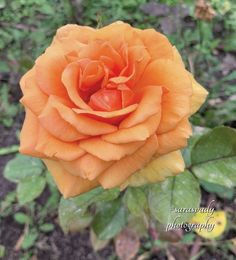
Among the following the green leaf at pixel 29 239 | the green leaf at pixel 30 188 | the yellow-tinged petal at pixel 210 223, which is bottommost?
the green leaf at pixel 29 239

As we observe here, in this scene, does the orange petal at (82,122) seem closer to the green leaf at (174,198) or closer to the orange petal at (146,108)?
the orange petal at (146,108)

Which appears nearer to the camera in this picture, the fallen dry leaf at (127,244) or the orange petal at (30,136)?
the orange petal at (30,136)

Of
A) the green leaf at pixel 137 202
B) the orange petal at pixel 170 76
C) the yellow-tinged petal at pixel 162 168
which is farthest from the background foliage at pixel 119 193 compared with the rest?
the orange petal at pixel 170 76

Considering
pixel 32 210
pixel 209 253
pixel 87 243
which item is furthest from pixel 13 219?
pixel 209 253

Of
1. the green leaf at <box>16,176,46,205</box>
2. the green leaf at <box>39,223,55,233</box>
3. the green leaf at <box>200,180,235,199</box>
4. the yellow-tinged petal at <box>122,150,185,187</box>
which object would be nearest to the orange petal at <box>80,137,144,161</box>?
the yellow-tinged petal at <box>122,150,185,187</box>

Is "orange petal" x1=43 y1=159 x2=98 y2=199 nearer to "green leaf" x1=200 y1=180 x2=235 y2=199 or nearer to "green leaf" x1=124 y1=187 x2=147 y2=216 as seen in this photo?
"green leaf" x1=124 y1=187 x2=147 y2=216

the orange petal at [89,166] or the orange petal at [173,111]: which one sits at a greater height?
the orange petal at [173,111]
